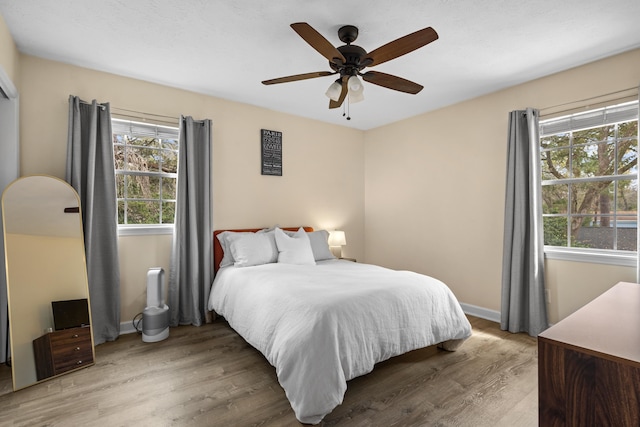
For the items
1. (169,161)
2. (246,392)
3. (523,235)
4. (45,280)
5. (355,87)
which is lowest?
(246,392)

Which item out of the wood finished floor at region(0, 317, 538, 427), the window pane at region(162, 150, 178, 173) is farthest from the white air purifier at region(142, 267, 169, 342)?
the window pane at region(162, 150, 178, 173)

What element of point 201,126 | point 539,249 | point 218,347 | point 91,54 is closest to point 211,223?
point 201,126

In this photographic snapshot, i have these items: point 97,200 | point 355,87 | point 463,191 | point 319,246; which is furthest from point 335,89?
point 97,200

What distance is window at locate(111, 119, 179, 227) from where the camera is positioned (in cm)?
334

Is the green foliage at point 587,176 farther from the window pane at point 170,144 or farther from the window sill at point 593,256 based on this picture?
the window pane at point 170,144

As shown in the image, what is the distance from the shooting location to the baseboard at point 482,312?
3.60 meters

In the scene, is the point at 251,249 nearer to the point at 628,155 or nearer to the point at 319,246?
the point at 319,246

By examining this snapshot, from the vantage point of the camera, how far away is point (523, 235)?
3.21 meters

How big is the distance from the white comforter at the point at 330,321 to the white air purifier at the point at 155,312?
0.59 m

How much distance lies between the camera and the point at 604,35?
247cm

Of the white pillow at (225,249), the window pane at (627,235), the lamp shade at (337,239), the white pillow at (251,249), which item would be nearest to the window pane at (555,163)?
the window pane at (627,235)

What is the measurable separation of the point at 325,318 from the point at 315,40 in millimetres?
1733

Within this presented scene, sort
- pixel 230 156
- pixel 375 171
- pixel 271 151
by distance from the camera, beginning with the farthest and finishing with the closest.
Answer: pixel 375 171 < pixel 271 151 < pixel 230 156

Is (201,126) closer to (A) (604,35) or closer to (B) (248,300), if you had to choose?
(B) (248,300)
